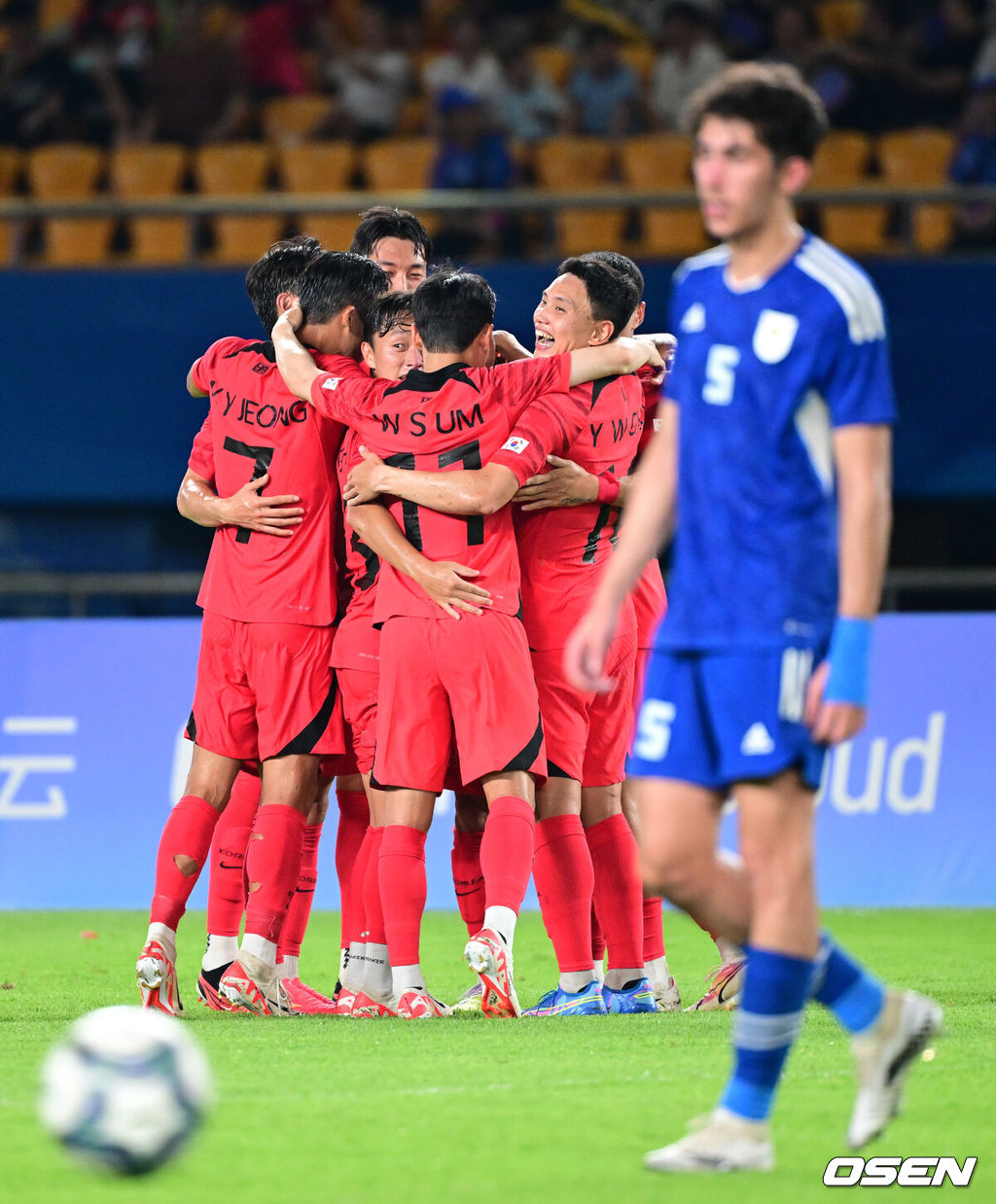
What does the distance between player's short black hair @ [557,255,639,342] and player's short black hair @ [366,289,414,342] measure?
0.52 metres

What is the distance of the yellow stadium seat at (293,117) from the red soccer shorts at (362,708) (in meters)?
8.88

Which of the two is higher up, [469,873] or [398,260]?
[398,260]

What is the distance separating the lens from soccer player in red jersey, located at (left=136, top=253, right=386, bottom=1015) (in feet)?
18.8

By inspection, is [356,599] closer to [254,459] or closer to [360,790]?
[254,459]

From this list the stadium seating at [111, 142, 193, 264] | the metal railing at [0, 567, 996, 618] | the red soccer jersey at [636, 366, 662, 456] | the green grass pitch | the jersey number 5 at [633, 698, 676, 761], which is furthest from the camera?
the stadium seating at [111, 142, 193, 264]

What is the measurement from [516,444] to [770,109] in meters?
2.03

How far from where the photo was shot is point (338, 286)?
591cm

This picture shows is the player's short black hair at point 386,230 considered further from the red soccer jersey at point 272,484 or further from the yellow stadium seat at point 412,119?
the yellow stadium seat at point 412,119

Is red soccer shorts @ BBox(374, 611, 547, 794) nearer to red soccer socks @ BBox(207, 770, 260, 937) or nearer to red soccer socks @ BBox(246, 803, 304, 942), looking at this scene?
red soccer socks @ BBox(246, 803, 304, 942)

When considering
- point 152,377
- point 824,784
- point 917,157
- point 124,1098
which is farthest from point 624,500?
point 917,157

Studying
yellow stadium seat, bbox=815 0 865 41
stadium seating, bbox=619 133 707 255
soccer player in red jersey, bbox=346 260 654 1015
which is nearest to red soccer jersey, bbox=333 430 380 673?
soccer player in red jersey, bbox=346 260 654 1015

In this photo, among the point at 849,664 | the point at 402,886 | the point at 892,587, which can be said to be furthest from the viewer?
the point at 892,587

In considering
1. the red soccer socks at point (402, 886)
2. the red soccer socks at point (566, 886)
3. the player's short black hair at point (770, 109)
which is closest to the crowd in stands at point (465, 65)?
the red soccer socks at point (566, 886)

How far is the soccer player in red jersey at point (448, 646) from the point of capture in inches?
209
